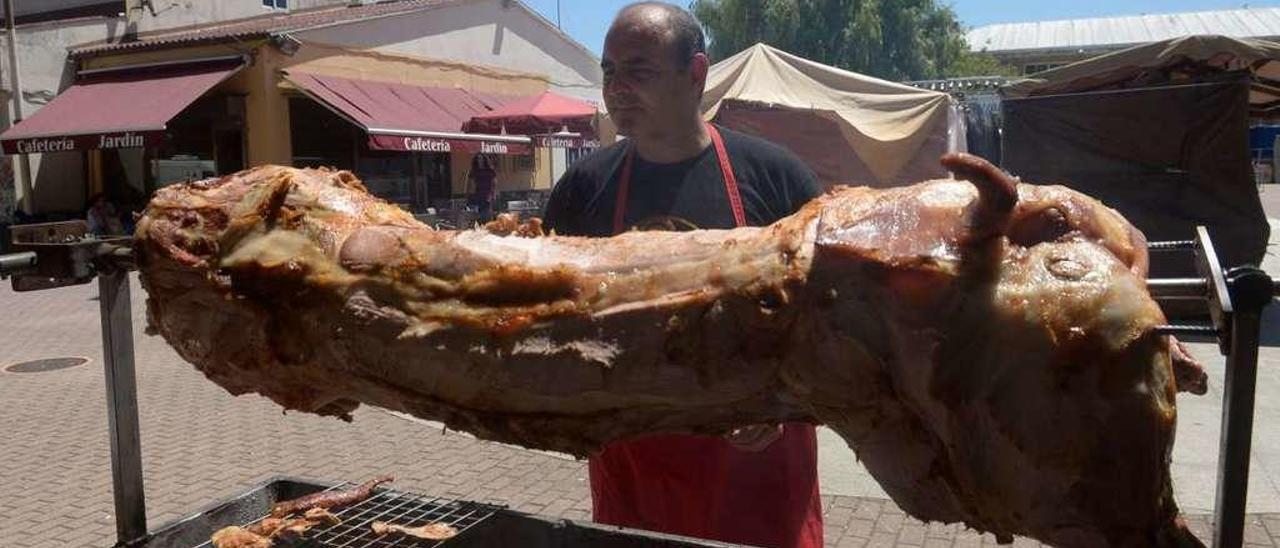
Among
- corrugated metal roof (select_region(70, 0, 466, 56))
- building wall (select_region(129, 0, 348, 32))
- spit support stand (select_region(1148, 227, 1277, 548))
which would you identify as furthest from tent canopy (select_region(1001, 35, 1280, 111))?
building wall (select_region(129, 0, 348, 32))

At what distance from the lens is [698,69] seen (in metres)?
2.66

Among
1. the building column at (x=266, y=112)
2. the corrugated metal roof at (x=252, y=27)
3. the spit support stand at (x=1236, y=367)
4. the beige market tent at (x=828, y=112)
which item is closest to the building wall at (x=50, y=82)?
the corrugated metal roof at (x=252, y=27)

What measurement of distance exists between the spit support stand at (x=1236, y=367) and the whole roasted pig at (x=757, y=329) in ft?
0.24

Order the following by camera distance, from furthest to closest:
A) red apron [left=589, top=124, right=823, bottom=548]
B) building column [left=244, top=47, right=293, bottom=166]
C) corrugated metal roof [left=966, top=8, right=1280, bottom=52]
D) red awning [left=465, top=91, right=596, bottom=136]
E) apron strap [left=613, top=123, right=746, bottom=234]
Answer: corrugated metal roof [left=966, top=8, right=1280, bottom=52], building column [left=244, top=47, right=293, bottom=166], red awning [left=465, top=91, right=596, bottom=136], apron strap [left=613, top=123, right=746, bottom=234], red apron [left=589, top=124, right=823, bottom=548]

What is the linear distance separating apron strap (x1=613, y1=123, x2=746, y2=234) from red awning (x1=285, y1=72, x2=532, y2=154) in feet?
45.8

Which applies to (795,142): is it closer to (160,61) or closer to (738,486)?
(738,486)

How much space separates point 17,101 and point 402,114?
271 inches

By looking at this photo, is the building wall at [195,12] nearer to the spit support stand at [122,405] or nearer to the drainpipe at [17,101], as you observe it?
the drainpipe at [17,101]

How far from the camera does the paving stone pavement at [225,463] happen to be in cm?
462

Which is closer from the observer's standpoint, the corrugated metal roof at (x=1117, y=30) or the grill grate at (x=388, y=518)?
the grill grate at (x=388, y=518)

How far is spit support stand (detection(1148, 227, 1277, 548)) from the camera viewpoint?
1.24m

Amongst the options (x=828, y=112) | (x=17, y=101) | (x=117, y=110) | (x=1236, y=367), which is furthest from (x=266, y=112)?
(x=1236, y=367)

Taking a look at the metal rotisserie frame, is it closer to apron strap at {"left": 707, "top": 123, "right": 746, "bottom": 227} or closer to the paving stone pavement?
apron strap at {"left": 707, "top": 123, "right": 746, "bottom": 227}

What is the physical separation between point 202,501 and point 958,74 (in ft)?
174
